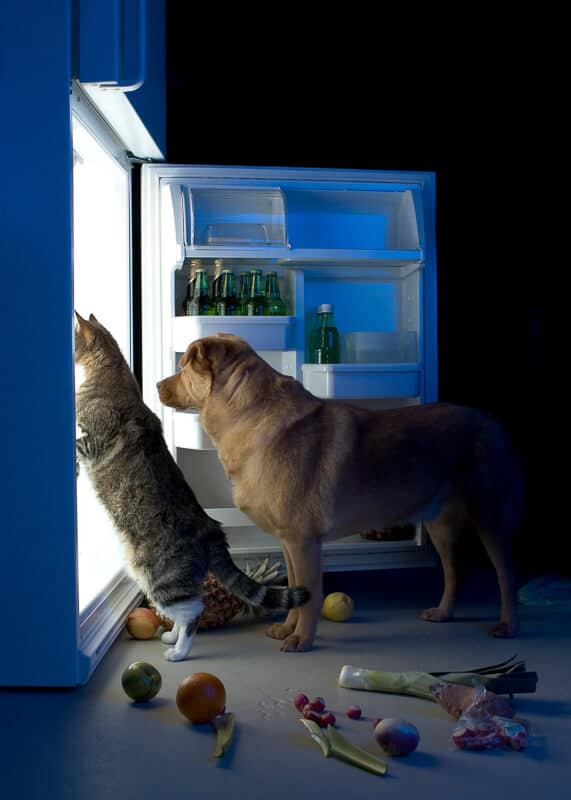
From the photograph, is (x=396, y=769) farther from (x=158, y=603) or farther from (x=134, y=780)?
(x=158, y=603)

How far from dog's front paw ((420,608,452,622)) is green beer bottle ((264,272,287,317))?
1.32m

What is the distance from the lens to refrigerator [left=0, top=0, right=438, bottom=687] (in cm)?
237

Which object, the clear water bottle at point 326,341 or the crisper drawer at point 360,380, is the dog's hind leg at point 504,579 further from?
the clear water bottle at point 326,341

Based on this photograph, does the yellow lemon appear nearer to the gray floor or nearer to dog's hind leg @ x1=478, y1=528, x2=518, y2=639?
the gray floor

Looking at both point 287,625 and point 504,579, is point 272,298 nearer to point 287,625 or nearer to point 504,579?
point 287,625

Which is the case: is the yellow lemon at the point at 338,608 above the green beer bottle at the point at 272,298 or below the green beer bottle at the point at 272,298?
below

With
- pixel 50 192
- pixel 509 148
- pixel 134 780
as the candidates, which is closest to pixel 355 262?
pixel 509 148

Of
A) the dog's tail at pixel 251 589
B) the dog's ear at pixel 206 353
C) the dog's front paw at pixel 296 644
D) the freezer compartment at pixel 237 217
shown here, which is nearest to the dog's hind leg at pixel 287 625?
the dog's front paw at pixel 296 644

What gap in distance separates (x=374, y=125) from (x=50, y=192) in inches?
85.3

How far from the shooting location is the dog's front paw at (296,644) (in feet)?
9.09

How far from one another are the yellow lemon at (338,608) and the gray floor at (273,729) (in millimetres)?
68

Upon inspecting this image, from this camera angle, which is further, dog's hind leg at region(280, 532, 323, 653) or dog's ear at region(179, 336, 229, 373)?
dog's ear at region(179, 336, 229, 373)

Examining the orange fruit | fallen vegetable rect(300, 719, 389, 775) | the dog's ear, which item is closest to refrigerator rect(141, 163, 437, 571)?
the dog's ear

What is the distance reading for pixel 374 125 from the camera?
13.4 ft
